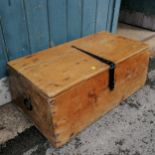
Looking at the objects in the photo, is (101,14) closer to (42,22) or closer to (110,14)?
(110,14)

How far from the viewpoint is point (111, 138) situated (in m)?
1.04

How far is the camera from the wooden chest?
0.89 m

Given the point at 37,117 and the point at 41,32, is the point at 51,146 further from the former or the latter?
the point at 41,32

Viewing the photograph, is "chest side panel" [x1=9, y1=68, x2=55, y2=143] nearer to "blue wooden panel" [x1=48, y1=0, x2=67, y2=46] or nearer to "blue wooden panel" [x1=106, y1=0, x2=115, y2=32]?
"blue wooden panel" [x1=48, y1=0, x2=67, y2=46]

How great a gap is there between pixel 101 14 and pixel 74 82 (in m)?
0.84

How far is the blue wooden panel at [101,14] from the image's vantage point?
1487mm

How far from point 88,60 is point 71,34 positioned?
406mm

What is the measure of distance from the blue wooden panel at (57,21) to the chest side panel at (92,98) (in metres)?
0.49

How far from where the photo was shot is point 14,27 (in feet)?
3.61

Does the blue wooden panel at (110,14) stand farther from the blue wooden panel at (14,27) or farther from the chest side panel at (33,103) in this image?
the chest side panel at (33,103)

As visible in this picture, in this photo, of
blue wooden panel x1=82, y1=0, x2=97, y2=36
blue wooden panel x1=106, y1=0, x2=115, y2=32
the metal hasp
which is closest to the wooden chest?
the metal hasp

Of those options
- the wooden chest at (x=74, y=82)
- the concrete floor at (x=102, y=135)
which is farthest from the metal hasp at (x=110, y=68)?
the concrete floor at (x=102, y=135)

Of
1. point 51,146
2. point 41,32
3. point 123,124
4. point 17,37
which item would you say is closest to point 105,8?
point 41,32

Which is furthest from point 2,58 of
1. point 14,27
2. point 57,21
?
point 57,21
